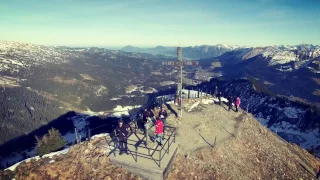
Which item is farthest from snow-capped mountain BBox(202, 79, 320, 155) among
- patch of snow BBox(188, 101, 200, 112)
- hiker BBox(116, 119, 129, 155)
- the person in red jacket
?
hiker BBox(116, 119, 129, 155)

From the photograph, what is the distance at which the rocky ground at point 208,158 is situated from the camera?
2380 centimetres

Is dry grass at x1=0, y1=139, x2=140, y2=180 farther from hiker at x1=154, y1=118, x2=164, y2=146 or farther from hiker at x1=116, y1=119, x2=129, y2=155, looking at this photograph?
hiker at x1=154, y1=118, x2=164, y2=146

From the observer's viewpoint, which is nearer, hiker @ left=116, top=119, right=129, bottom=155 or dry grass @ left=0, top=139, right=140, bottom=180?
dry grass @ left=0, top=139, right=140, bottom=180

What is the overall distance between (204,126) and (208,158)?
702 cm

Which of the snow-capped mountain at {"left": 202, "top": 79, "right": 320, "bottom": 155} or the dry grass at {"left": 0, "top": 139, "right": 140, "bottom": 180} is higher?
the dry grass at {"left": 0, "top": 139, "right": 140, "bottom": 180}

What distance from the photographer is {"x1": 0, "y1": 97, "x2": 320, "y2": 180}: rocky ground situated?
23797mm

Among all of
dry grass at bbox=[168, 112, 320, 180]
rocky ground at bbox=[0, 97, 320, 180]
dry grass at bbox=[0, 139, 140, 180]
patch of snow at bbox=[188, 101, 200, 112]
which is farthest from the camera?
patch of snow at bbox=[188, 101, 200, 112]

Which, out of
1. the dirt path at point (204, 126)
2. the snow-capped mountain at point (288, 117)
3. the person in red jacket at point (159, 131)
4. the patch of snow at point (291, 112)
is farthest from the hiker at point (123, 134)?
the patch of snow at point (291, 112)

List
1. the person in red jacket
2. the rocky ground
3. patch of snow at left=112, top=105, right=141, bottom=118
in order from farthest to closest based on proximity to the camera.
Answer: patch of snow at left=112, top=105, right=141, bottom=118 → the rocky ground → the person in red jacket

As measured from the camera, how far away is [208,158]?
26641 mm

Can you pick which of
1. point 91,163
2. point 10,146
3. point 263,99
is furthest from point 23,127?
point 91,163

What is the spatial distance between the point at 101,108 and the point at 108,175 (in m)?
175

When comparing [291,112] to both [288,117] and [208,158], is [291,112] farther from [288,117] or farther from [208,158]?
[208,158]

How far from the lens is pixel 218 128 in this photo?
34.0 metres
